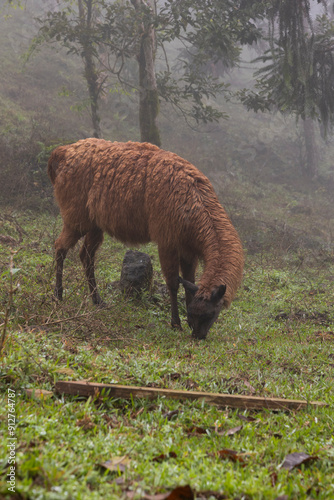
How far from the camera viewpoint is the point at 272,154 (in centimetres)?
2739

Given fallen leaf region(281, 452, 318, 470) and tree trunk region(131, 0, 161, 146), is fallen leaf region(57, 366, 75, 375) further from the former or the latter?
tree trunk region(131, 0, 161, 146)

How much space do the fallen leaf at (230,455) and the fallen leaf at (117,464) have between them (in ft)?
1.86

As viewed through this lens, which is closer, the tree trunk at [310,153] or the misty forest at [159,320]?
the misty forest at [159,320]

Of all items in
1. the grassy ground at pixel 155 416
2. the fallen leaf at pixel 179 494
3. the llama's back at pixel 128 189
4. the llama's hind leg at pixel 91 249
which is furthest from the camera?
the llama's hind leg at pixel 91 249

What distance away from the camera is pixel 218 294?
5215 mm

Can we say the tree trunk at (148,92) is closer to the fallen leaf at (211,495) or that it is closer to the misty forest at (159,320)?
the misty forest at (159,320)

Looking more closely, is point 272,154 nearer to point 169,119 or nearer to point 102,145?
point 169,119

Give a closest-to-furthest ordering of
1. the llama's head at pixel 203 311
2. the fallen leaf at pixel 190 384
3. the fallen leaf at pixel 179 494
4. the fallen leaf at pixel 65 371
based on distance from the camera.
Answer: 1. the fallen leaf at pixel 179 494
2. the fallen leaf at pixel 65 371
3. the fallen leaf at pixel 190 384
4. the llama's head at pixel 203 311

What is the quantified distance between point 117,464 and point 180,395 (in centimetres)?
99

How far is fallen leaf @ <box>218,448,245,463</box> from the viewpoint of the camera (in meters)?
2.22

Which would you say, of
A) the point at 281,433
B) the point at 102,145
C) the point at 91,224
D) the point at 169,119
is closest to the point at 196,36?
the point at 102,145

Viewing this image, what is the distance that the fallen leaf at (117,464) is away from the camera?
1958 mm

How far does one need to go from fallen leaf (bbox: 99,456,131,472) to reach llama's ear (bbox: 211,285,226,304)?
3.24 metres

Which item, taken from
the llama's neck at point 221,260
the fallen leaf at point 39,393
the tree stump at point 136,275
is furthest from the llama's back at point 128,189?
the fallen leaf at point 39,393
